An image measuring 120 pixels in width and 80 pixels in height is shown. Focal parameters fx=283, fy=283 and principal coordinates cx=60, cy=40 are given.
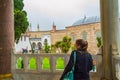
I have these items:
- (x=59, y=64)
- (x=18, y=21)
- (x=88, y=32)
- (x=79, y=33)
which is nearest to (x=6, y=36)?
(x=59, y=64)

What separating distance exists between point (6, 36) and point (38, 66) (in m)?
1.27

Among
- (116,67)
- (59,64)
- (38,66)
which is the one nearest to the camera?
(116,67)

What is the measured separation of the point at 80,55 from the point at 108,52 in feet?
10.4

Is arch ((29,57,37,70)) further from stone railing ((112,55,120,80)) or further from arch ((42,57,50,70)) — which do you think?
stone railing ((112,55,120,80))

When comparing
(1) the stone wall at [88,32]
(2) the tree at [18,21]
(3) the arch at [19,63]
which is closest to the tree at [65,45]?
(2) the tree at [18,21]

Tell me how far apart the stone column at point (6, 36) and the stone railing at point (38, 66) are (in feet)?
0.67

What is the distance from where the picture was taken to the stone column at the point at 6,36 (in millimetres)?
8078

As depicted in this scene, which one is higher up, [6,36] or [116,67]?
[6,36]

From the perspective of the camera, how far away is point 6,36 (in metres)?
8.16

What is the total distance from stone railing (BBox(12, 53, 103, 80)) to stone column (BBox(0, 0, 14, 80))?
203mm

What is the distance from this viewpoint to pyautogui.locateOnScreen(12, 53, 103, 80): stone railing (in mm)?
7900

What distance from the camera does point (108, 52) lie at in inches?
275

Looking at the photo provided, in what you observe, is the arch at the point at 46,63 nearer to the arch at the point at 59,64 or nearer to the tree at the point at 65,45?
the arch at the point at 59,64

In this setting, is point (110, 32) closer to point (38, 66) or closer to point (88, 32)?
point (38, 66)
